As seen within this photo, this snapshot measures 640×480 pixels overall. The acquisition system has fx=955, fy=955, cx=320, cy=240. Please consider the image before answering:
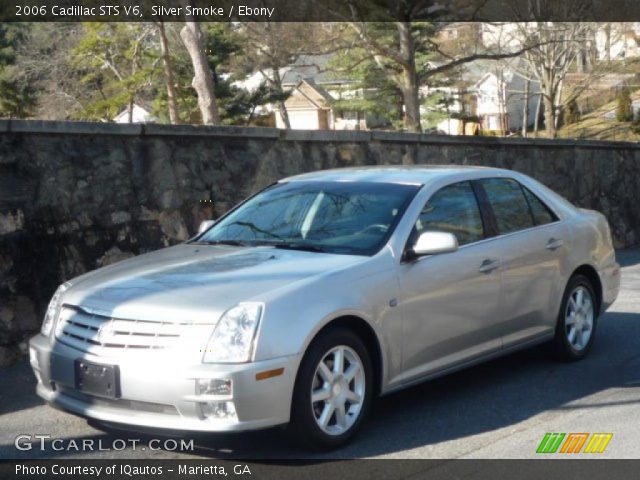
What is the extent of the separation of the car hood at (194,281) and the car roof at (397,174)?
3.22 feet

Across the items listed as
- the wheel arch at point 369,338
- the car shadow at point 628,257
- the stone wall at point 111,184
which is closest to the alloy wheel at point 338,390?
the wheel arch at point 369,338

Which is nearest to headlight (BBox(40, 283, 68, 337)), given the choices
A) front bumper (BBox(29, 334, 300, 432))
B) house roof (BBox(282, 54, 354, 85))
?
front bumper (BBox(29, 334, 300, 432))

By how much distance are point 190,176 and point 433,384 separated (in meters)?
3.78

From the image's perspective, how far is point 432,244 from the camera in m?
5.82

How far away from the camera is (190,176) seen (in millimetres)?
9562

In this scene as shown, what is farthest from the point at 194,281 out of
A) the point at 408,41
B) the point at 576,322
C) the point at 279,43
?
the point at 279,43

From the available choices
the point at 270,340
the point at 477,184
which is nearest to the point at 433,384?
the point at 477,184

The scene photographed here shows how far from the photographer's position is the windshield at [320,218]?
19.6 feet

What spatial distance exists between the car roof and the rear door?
197 mm

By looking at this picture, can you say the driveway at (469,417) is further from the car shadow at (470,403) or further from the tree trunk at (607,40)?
the tree trunk at (607,40)

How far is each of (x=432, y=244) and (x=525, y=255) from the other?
1.30 metres

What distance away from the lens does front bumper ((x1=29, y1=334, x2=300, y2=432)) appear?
4758 mm

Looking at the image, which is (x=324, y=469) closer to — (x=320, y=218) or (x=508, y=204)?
(x=320, y=218)

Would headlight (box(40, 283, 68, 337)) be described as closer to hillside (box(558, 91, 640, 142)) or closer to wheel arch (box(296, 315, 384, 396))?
wheel arch (box(296, 315, 384, 396))
